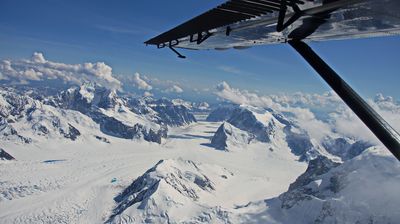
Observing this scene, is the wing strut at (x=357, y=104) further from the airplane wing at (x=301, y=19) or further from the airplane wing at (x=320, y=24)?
the airplane wing at (x=301, y=19)

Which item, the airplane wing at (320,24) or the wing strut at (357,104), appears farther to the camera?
the wing strut at (357,104)

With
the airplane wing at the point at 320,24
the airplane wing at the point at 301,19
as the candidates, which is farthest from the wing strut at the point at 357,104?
the airplane wing at the point at 301,19

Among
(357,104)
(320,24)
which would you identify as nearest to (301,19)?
(320,24)

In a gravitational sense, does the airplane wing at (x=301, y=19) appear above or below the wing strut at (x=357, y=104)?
above

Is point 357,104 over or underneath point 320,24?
underneath

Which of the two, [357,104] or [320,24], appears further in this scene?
[320,24]

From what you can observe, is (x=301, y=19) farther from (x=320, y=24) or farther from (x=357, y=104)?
(x=357, y=104)

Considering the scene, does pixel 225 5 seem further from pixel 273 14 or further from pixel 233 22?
pixel 273 14

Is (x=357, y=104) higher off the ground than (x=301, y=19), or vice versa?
(x=301, y=19)
